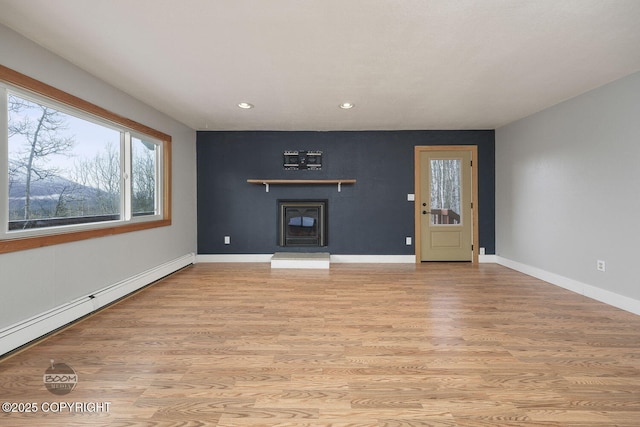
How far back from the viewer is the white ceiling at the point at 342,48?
78.4 inches

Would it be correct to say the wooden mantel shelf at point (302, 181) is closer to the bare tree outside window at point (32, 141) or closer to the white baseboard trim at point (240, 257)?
the white baseboard trim at point (240, 257)

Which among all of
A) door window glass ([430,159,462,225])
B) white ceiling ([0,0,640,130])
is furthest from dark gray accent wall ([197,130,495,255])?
white ceiling ([0,0,640,130])

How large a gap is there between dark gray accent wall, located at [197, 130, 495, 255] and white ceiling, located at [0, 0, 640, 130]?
1.54m

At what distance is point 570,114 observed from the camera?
3777 mm

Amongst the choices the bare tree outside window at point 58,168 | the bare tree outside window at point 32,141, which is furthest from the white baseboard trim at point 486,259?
the bare tree outside window at point 32,141

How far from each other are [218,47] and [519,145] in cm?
452

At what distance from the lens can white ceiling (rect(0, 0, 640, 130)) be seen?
1.99m

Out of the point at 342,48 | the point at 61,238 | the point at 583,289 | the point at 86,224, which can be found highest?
the point at 342,48

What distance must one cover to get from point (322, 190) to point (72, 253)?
368cm

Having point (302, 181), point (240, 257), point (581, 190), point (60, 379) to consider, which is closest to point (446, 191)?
point (581, 190)

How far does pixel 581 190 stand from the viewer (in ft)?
11.9

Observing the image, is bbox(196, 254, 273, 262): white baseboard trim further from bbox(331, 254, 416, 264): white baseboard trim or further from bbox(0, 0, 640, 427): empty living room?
bbox(331, 254, 416, 264): white baseboard trim

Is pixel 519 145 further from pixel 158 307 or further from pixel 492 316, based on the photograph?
pixel 158 307

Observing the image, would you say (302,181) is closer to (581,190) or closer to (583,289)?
(581,190)
